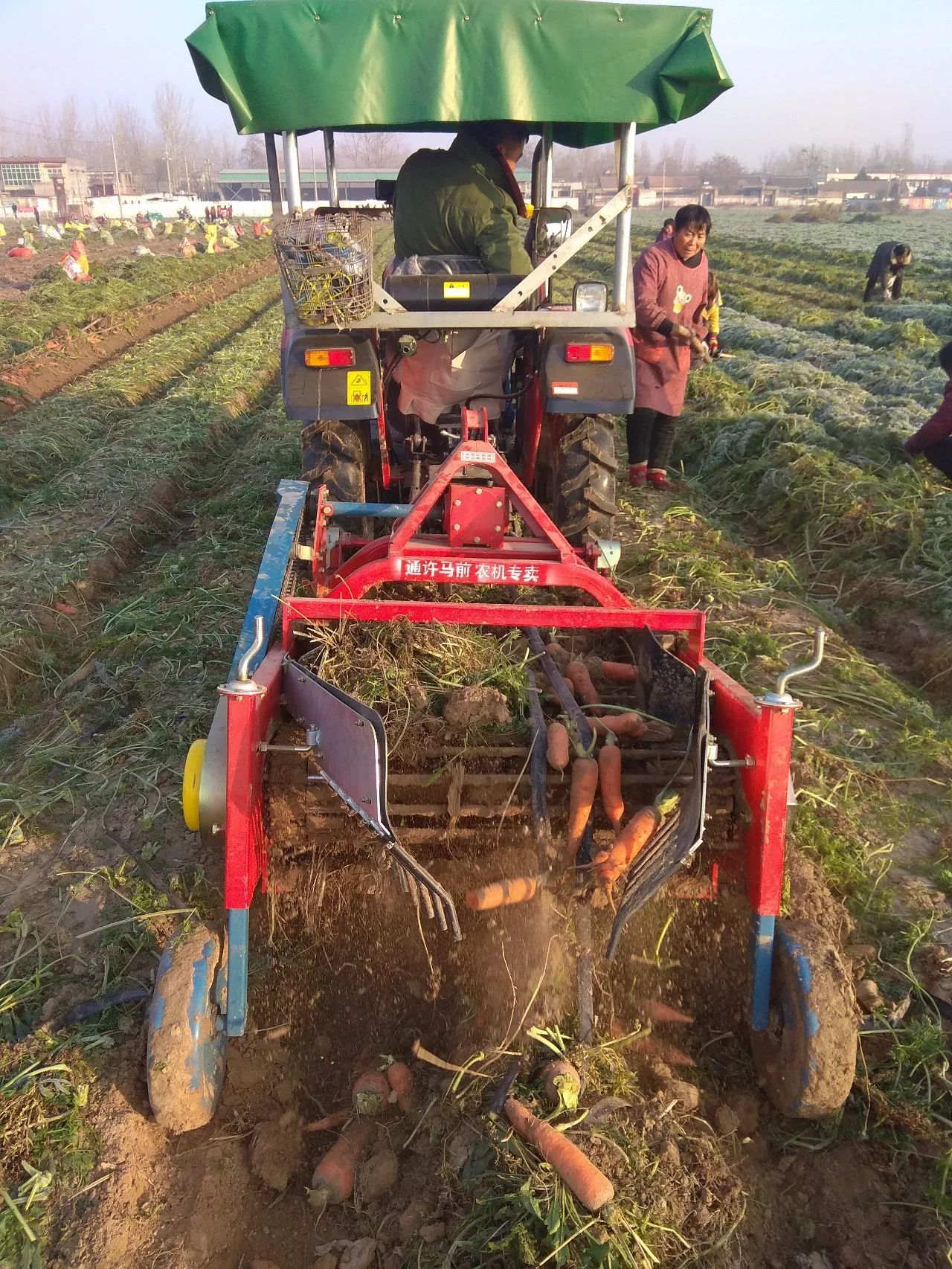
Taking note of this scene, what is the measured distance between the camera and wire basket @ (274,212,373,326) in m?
3.59

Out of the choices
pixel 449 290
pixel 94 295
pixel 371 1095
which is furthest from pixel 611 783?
pixel 94 295

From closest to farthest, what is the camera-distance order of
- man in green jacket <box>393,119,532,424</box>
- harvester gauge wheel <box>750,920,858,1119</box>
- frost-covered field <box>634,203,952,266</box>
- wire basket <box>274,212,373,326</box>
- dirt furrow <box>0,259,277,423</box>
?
1. harvester gauge wheel <box>750,920,858,1119</box>
2. wire basket <box>274,212,373,326</box>
3. man in green jacket <box>393,119,532,424</box>
4. dirt furrow <box>0,259,277,423</box>
5. frost-covered field <box>634,203,952,266</box>

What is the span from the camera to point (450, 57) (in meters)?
3.64

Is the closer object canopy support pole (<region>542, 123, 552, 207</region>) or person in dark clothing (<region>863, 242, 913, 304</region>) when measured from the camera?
canopy support pole (<region>542, 123, 552, 207</region>)

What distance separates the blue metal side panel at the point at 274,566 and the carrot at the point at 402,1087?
1309 millimetres

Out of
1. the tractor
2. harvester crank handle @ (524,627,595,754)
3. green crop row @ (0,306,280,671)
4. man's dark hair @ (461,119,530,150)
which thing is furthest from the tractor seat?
green crop row @ (0,306,280,671)

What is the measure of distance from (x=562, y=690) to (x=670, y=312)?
4433mm

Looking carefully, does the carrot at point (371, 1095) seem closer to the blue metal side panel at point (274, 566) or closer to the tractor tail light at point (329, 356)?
the blue metal side panel at point (274, 566)

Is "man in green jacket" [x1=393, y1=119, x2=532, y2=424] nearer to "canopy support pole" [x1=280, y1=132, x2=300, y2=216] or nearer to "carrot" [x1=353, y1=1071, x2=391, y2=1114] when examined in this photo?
"canopy support pole" [x1=280, y1=132, x2=300, y2=216]

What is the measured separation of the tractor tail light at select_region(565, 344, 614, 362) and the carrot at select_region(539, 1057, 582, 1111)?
9.81ft

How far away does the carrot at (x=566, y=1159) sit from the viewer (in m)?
2.13

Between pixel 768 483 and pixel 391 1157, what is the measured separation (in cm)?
618

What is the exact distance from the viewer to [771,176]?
109 m

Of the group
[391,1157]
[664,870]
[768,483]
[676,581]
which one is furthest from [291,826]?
[768,483]
